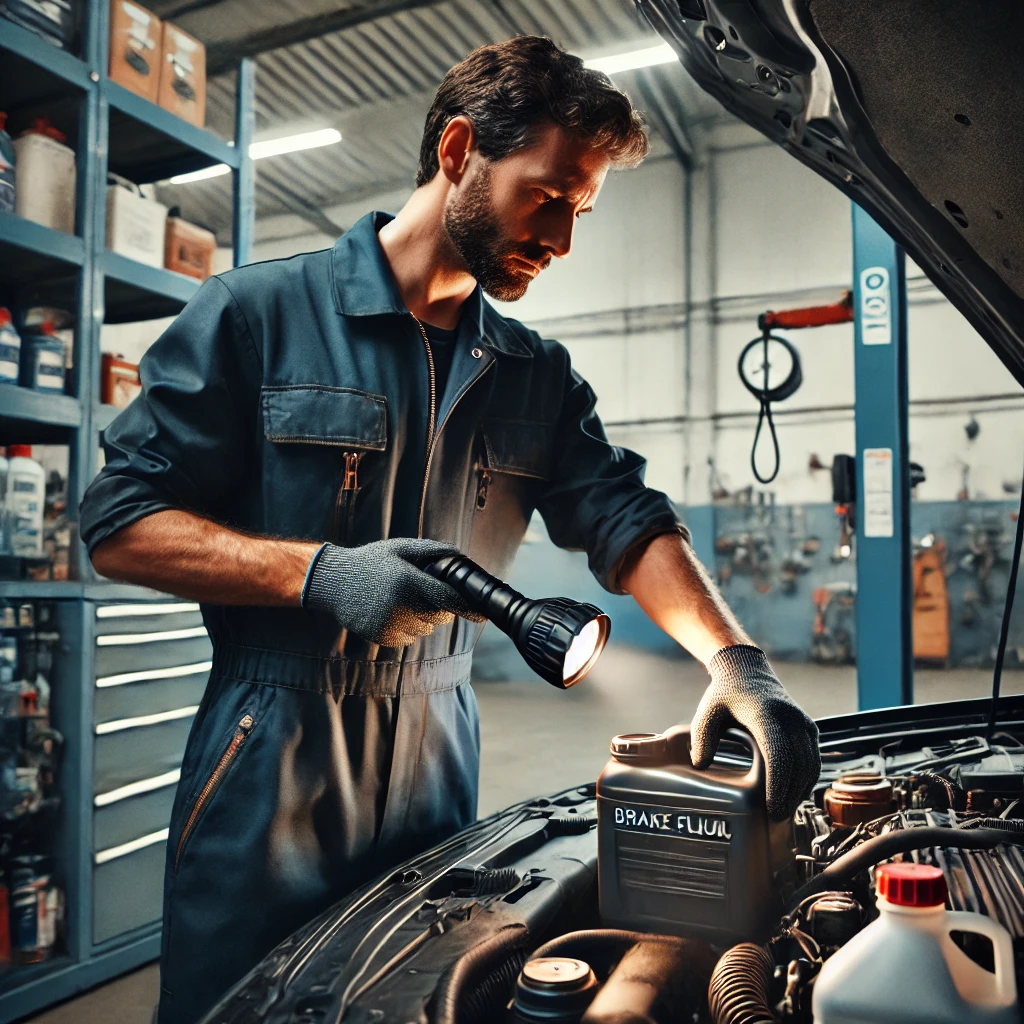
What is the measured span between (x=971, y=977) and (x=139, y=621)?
2.43 meters

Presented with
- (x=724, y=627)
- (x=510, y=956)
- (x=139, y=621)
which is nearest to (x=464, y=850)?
(x=510, y=956)

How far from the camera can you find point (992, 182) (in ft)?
2.37

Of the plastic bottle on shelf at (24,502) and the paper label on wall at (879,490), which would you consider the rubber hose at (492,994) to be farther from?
the paper label on wall at (879,490)

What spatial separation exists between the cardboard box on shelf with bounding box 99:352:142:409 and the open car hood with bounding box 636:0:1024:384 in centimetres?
233

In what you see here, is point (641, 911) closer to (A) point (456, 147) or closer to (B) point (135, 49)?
(A) point (456, 147)

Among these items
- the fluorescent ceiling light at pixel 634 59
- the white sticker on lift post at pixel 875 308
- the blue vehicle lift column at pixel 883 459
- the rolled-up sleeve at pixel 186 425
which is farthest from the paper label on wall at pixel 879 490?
the fluorescent ceiling light at pixel 634 59

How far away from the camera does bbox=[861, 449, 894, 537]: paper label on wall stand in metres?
2.78

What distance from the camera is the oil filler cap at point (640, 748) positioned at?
0.92m

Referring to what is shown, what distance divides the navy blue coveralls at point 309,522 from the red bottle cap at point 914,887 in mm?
718

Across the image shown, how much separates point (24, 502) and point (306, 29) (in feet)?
16.1

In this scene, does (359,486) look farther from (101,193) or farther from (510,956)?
(101,193)

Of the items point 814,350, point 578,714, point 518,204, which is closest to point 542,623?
point 518,204

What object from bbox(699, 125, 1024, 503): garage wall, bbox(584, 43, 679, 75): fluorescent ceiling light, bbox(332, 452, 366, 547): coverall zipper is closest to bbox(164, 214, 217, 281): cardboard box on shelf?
bbox(332, 452, 366, 547): coverall zipper

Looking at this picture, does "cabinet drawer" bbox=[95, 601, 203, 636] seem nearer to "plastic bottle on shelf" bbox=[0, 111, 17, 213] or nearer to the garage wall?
"plastic bottle on shelf" bbox=[0, 111, 17, 213]
